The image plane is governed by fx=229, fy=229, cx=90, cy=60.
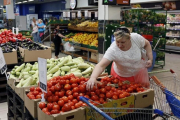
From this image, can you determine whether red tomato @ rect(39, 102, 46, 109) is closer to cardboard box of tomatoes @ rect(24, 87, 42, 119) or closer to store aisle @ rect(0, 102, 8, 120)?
cardboard box of tomatoes @ rect(24, 87, 42, 119)

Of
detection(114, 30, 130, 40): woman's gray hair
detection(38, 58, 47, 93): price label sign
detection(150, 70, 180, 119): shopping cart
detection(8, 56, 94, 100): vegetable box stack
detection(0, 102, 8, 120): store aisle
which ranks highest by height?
detection(114, 30, 130, 40): woman's gray hair

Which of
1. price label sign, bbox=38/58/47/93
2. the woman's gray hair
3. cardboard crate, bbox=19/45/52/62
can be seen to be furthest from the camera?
cardboard crate, bbox=19/45/52/62

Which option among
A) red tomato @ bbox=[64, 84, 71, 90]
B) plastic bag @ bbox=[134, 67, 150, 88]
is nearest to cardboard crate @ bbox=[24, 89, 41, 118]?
red tomato @ bbox=[64, 84, 71, 90]

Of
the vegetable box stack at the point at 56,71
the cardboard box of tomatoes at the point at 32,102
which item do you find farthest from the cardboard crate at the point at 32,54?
the cardboard box of tomatoes at the point at 32,102

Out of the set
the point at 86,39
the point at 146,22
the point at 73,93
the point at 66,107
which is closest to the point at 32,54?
the point at 73,93

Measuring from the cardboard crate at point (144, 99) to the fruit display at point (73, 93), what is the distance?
3.0 inches

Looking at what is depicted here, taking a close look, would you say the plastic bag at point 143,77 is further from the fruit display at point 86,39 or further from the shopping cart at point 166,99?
the fruit display at point 86,39

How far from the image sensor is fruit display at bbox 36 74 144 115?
2.11 meters

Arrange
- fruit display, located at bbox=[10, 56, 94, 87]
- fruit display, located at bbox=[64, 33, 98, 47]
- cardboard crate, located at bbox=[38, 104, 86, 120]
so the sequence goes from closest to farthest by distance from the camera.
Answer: cardboard crate, located at bbox=[38, 104, 86, 120]
fruit display, located at bbox=[10, 56, 94, 87]
fruit display, located at bbox=[64, 33, 98, 47]

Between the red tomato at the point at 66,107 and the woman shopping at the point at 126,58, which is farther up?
the woman shopping at the point at 126,58

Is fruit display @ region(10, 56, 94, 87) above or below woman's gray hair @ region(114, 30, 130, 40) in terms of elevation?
below

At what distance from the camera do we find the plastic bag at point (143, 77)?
2.82m

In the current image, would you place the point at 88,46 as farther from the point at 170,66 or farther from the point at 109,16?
the point at 170,66

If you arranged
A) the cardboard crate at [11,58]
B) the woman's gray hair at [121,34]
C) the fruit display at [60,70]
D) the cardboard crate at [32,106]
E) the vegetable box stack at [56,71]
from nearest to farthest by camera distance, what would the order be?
the cardboard crate at [32,106] < the woman's gray hair at [121,34] < the vegetable box stack at [56,71] < the fruit display at [60,70] < the cardboard crate at [11,58]
